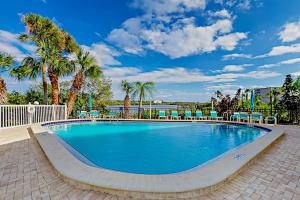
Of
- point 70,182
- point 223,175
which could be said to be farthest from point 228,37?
point 70,182

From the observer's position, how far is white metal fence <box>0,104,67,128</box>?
8.50 m

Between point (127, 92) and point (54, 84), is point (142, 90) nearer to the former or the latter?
point (127, 92)

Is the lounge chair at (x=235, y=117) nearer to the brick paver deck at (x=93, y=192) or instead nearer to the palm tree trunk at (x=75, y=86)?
the brick paver deck at (x=93, y=192)

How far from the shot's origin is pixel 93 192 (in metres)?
2.53

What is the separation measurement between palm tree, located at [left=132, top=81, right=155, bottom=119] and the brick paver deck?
10.7 m

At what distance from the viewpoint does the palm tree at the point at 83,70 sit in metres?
13.6

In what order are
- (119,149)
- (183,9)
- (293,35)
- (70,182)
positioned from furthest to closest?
(183,9)
(293,35)
(119,149)
(70,182)

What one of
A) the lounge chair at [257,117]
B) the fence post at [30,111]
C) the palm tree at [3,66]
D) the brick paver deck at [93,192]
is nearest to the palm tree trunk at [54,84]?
the palm tree at [3,66]

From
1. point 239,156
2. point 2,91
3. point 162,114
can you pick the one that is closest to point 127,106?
point 162,114

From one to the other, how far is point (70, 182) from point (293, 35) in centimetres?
1419

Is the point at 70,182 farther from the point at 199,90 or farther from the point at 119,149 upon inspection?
the point at 199,90

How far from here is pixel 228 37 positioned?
42.6ft

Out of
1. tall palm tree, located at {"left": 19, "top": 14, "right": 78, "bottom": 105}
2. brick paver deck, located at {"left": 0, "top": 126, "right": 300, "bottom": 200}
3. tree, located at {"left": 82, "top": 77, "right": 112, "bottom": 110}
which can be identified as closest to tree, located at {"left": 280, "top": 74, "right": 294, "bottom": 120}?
brick paver deck, located at {"left": 0, "top": 126, "right": 300, "bottom": 200}

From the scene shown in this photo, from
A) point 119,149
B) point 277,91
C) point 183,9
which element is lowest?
point 119,149
